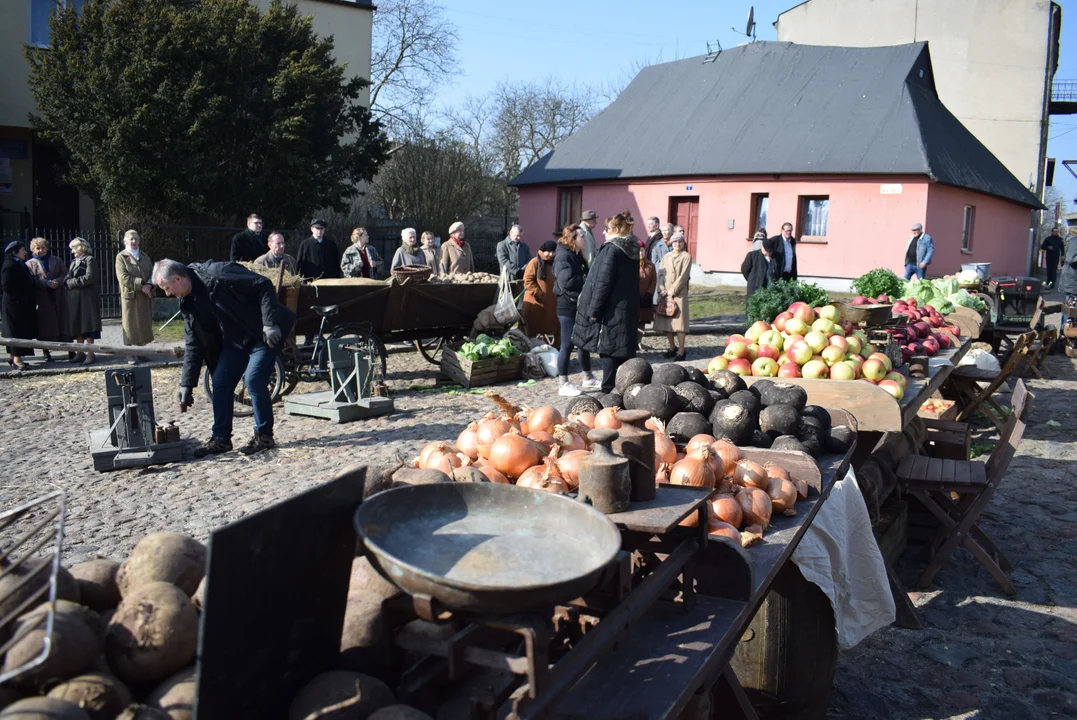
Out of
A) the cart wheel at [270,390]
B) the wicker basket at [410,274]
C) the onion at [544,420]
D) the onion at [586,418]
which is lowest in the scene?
the cart wheel at [270,390]

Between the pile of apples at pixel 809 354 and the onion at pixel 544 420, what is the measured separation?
2576 mm

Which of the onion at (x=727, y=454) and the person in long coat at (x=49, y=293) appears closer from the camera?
the onion at (x=727, y=454)

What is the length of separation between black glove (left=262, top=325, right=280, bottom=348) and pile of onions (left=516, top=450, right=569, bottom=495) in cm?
482

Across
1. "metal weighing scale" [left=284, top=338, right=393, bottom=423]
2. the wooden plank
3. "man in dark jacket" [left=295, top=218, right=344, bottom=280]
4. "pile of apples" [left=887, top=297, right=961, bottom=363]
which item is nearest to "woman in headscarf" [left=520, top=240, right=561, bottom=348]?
"man in dark jacket" [left=295, top=218, right=344, bottom=280]

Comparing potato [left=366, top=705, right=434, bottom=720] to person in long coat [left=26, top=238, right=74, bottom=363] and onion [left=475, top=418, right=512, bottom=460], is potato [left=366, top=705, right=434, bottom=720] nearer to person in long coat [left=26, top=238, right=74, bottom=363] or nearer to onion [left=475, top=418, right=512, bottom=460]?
onion [left=475, top=418, right=512, bottom=460]

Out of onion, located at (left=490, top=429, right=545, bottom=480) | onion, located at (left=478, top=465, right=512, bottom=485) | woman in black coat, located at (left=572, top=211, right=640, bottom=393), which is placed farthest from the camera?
woman in black coat, located at (left=572, top=211, right=640, bottom=393)

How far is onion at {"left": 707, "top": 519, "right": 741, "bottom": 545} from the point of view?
2.99 m

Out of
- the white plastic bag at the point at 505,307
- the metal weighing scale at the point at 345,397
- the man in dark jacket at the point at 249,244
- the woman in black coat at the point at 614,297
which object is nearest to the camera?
the woman in black coat at the point at 614,297

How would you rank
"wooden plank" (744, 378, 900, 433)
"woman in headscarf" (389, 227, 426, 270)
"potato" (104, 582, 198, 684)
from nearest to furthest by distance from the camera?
"potato" (104, 582, 198, 684)
"wooden plank" (744, 378, 900, 433)
"woman in headscarf" (389, 227, 426, 270)

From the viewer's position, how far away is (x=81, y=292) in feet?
40.3

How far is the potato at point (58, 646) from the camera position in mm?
1610

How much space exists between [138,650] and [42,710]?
0.85ft

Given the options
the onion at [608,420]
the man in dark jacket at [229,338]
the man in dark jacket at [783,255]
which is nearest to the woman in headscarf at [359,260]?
the man in dark jacket at [229,338]

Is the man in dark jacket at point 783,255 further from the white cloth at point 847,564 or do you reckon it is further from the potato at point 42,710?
the potato at point 42,710
